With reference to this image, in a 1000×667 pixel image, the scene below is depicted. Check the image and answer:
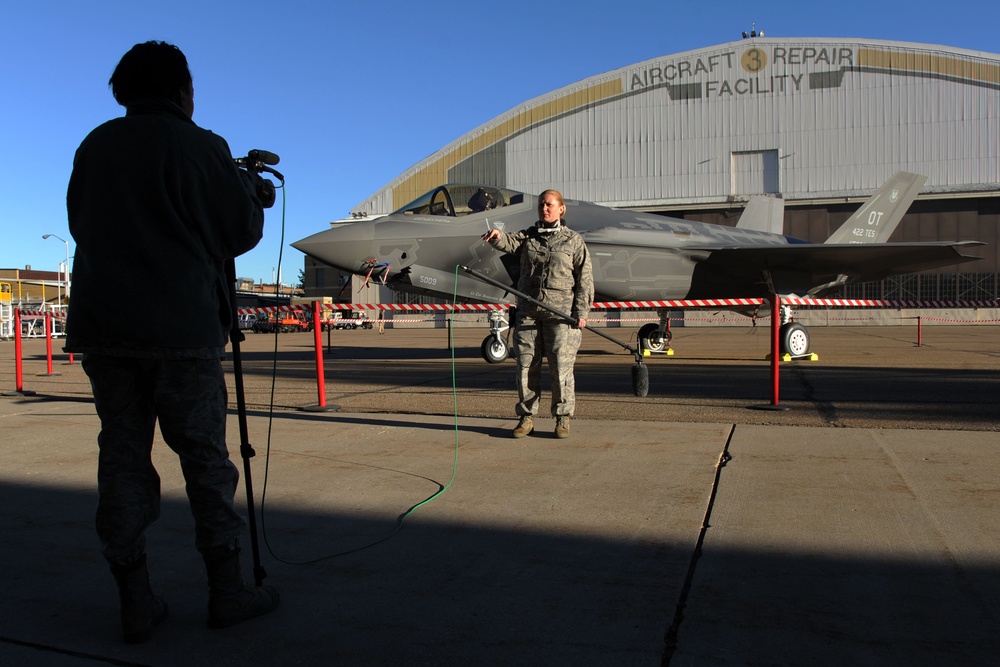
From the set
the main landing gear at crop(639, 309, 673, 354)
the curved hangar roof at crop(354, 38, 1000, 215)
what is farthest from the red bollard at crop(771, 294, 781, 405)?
the curved hangar roof at crop(354, 38, 1000, 215)

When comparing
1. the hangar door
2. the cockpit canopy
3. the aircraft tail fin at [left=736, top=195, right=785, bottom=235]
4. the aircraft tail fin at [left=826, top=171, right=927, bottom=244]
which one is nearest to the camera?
the cockpit canopy

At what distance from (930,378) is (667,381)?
326 centimetres

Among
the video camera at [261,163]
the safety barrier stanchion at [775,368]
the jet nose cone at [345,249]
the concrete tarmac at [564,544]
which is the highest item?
the jet nose cone at [345,249]

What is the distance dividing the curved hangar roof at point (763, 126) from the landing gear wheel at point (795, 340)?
26586 mm

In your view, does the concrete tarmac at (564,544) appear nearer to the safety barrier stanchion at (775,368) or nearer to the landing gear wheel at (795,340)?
the safety barrier stanchion at (775,368)

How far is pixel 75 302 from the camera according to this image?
7.80ft

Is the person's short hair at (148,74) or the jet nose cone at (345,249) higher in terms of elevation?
the jet nose cone at (345,249)

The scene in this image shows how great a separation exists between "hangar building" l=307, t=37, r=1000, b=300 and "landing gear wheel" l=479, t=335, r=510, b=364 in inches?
1140

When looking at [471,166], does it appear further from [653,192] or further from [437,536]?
[437,536]

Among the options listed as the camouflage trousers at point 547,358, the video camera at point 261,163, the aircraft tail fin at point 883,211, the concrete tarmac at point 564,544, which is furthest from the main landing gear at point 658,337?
the video camera at point 261,163

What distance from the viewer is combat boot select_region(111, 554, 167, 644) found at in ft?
7.54

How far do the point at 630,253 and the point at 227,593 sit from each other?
1130cm

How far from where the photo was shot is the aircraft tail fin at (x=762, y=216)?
61.0 ft

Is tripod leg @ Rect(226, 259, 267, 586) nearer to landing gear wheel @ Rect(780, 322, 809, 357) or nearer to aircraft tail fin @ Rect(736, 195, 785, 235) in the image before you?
landing gear wheel @ Rect(780, 322, 809, 357)
